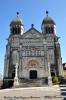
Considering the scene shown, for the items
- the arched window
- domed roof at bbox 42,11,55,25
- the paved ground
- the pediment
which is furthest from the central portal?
the paved ground

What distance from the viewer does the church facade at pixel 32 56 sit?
4241 centimetres

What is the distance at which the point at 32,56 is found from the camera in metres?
43.5

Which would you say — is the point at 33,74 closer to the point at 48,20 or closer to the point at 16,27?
the point at 16,27

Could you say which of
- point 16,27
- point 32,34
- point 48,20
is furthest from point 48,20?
point 16,27

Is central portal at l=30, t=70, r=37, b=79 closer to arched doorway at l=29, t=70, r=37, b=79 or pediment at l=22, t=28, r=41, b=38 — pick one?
arched doorway at l=29, t=70, r=37, b=79

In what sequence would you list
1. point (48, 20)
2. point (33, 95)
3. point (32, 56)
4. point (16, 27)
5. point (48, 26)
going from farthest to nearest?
point (48, 20) < point (48, 26) < point (16, 27) < point (32, 56) < point (33, 95)

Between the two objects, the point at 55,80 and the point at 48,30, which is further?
the point at 48,30

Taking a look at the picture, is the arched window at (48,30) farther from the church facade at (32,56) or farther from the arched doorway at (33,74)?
the arched doorway at (33,74)

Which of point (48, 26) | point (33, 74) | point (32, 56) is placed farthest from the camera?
point (48, 26)

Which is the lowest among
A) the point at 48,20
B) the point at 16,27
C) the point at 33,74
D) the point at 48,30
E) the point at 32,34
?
the point at 33,74

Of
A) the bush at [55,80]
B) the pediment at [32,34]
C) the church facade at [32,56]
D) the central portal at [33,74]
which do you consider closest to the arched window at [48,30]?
the church facade at [32,56]

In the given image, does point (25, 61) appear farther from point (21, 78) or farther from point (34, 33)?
point (34, 33)

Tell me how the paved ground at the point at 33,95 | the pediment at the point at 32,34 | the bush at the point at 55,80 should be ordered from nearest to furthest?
the paved ground at the point at 33,95 < the bush at the point at 55,80 < the pediment at the point at 32,34

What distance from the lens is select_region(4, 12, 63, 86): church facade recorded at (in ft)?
139
